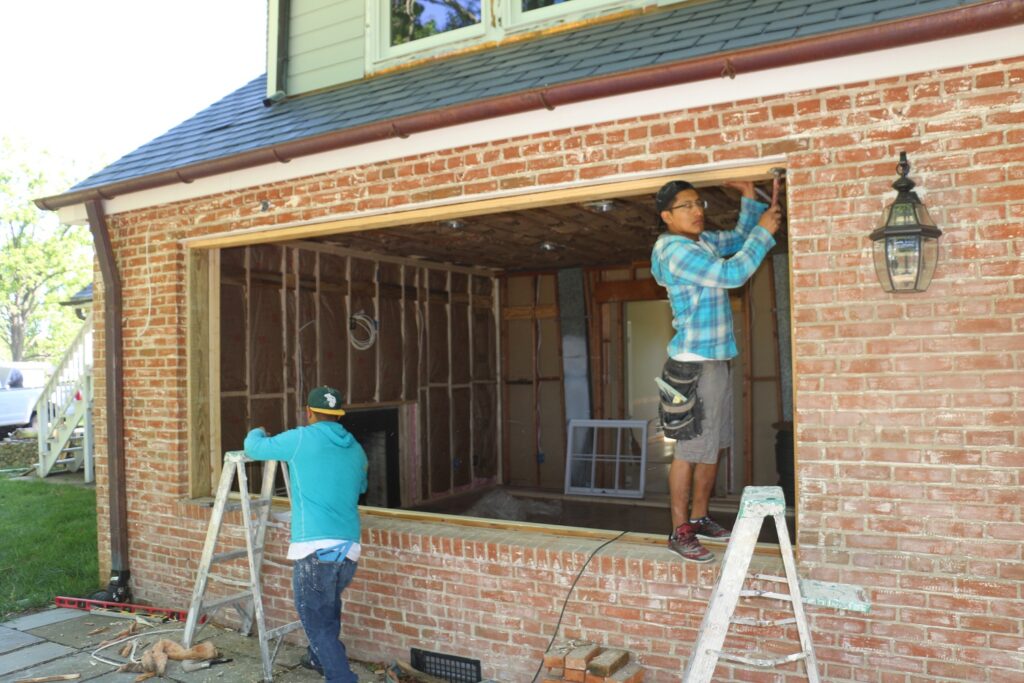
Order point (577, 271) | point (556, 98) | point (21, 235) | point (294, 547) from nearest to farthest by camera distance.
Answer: point (556, 98) < point (294, 547) < point (577, 271) < point (21, 235)

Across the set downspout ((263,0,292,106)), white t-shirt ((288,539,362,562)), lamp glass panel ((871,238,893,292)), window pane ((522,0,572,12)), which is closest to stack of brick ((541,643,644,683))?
white t-shirt ((288,539,362,562))

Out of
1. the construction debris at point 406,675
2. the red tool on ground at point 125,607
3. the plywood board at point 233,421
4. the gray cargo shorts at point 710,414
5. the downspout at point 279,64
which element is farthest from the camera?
the downspout at point 279,64

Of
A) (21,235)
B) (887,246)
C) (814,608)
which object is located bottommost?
(814,608)

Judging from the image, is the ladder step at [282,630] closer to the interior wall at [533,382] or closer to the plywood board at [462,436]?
the plywood board at [462,436]

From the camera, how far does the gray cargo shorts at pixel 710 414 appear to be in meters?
4.11

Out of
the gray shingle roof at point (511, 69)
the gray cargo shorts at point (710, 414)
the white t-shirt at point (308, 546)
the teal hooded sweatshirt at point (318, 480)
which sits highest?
the gray shingle roof at point (511, 69)

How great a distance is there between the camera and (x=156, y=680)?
16.0ft

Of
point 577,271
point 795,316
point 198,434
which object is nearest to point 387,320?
point 577,271

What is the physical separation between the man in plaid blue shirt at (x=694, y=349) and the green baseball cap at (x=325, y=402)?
1935mm

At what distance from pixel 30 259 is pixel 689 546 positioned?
38.2 m

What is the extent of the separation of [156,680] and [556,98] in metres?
4.22

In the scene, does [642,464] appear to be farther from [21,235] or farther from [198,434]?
[21,235]

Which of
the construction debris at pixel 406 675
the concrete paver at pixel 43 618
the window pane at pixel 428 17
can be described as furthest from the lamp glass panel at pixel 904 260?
the concrete paver at pixel 43 618

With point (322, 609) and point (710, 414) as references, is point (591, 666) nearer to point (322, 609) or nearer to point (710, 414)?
point (710, 414)
